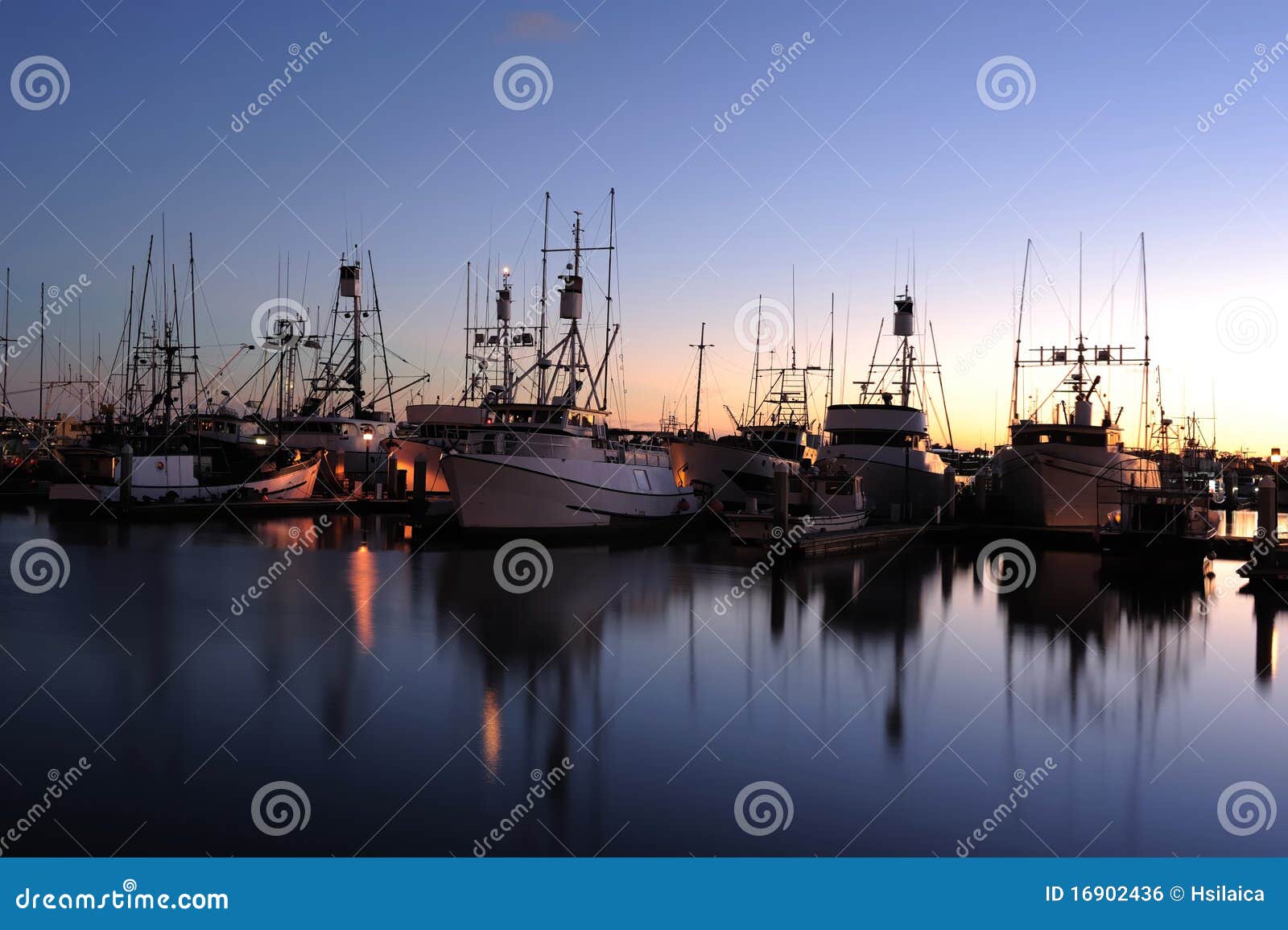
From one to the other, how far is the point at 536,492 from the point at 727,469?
1712cm

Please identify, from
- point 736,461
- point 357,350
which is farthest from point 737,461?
point 357,350

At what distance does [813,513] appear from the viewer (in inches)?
1372

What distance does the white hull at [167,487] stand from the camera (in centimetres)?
4147

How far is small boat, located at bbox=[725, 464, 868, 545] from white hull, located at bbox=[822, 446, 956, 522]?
3805mm

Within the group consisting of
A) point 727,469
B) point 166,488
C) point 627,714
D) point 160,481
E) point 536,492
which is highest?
point 727,469

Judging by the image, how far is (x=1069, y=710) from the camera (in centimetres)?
1366

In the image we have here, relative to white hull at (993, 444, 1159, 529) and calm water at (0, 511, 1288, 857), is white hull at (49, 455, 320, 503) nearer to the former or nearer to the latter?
calm water at (0, 511, 1288, 857)

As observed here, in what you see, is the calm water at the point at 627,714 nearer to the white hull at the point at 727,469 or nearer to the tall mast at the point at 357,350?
the white hull at the point at 727,469

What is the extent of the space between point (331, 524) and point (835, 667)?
89.5 feet

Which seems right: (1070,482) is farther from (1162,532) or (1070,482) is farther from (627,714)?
(627,714)

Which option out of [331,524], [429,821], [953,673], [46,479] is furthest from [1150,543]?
[46,479]

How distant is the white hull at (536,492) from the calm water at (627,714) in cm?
754

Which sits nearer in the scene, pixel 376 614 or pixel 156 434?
pixel 376 614

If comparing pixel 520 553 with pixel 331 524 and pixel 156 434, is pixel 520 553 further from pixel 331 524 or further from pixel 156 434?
pixel 156 434
